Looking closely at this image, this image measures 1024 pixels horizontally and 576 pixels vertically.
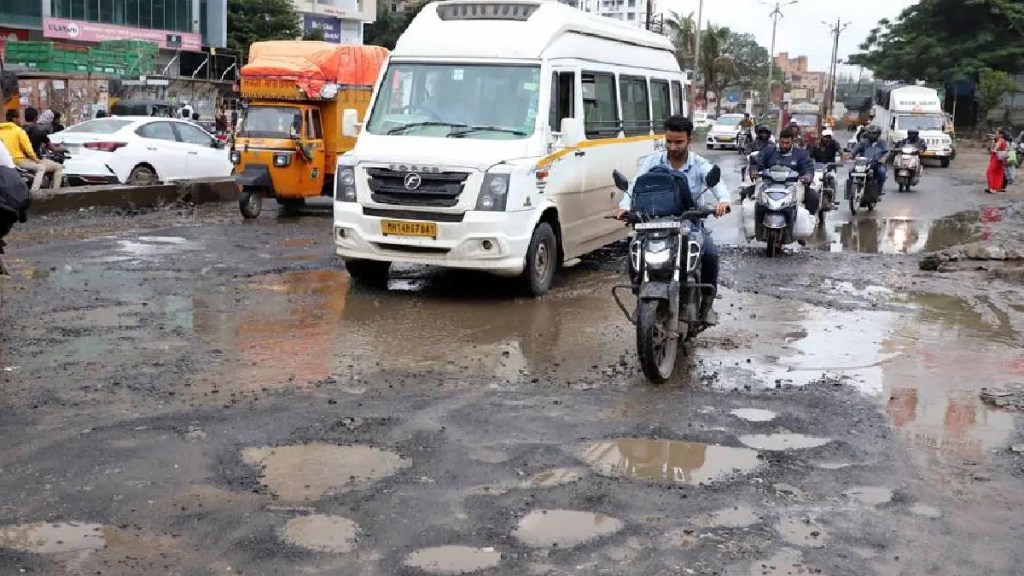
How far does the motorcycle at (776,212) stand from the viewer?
12656 mm

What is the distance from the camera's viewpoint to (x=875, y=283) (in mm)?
11008

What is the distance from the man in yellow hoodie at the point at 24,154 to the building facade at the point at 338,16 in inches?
2239

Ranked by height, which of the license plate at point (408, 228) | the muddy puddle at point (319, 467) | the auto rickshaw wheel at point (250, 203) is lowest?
the muddy puddle at point (319, 467)

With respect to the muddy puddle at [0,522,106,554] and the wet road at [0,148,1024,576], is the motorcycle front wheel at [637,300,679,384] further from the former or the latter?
the muddy puddle at [0,522,106,554]

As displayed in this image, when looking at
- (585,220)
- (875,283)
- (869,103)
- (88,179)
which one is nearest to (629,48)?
(585,220)

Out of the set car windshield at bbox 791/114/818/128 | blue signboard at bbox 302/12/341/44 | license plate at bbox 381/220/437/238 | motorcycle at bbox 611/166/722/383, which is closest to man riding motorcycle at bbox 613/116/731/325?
motorcycle at bbox 611/166/722/383

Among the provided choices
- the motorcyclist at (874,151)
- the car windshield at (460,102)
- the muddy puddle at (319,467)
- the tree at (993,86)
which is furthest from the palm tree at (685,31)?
the muddy puddle at (319,467)

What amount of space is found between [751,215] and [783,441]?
790 centimetres

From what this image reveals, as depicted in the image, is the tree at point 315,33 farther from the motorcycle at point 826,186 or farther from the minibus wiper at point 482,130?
the minibus wiper at point 482,130

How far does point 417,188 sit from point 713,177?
122 inches

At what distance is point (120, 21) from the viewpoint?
5134 centimetres

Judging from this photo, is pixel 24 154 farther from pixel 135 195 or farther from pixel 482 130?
pixel 482 130

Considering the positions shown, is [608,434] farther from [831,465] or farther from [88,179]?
[88,179]

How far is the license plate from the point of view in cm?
917
